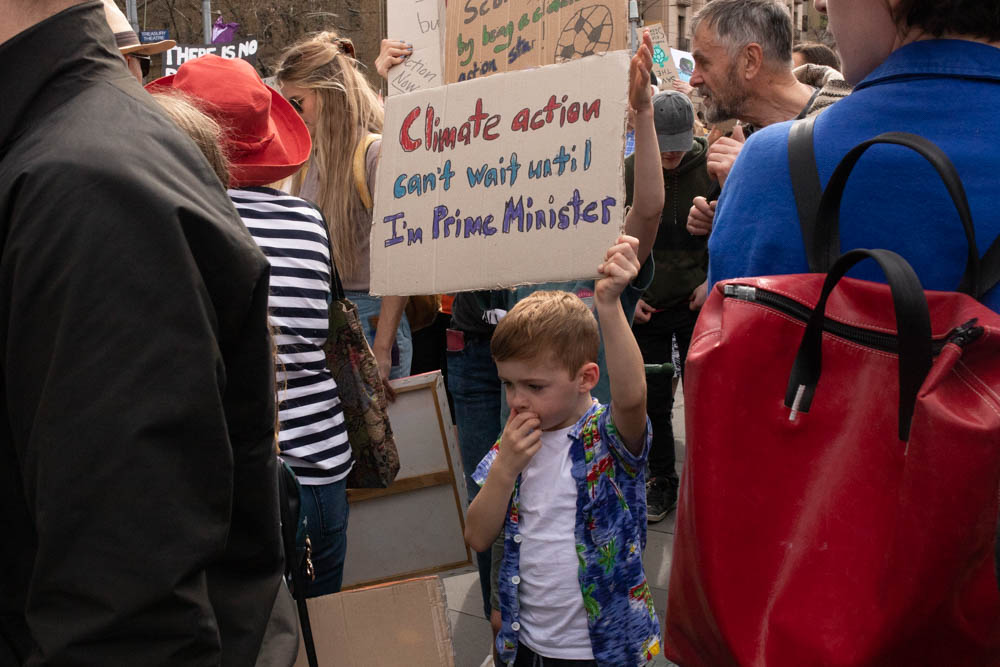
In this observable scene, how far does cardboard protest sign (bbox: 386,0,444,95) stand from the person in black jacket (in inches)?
68.4

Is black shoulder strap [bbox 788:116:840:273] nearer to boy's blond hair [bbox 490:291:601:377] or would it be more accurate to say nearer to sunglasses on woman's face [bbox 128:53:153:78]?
boy's blond hair [bbox 490:291:601:377]

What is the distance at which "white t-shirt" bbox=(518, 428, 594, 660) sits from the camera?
84.3 inches

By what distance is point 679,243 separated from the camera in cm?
459

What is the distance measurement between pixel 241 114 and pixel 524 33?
2.44 ft

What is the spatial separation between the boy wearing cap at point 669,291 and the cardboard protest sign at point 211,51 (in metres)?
9.73

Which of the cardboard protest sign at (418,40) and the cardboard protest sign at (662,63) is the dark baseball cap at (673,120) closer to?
the cardboard protest sign at (418,40)

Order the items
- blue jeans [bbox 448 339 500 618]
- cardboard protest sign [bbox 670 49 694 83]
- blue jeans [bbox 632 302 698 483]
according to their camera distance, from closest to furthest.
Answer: blue jeans [bbox 448 339 500 618] → blue jeans [bbox 632 302 698 483] → cardboard protest sign [bbox 670 49 694 83]

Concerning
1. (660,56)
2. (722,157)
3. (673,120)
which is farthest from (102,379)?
(660,56)

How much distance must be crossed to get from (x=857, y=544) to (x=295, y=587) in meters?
1.03

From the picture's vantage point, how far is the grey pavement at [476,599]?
11.1ft

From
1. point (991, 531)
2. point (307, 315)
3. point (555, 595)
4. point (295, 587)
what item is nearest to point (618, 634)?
point (555, 595)

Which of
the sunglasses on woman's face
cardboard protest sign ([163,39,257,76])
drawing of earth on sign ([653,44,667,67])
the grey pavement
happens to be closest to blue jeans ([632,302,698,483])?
the grey pavement

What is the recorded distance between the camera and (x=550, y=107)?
2.27 m

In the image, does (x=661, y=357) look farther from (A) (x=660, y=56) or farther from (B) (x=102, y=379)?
(A) (x=660, y=56)
